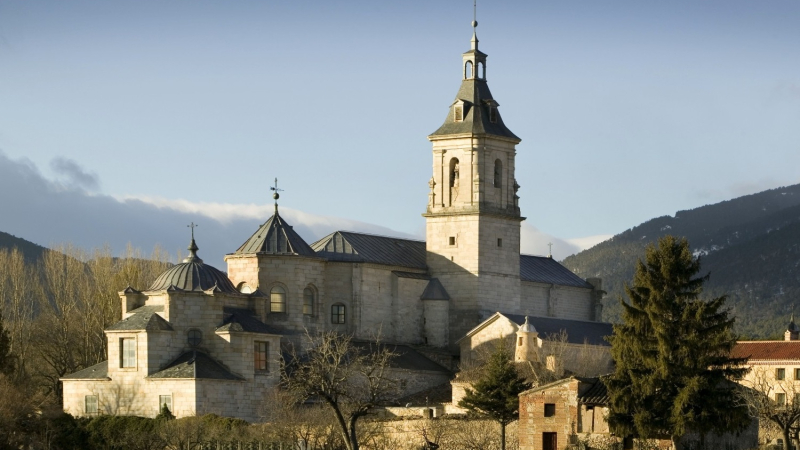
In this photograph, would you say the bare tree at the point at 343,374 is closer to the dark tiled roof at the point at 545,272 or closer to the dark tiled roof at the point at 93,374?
the dark tiled roof at the point at 93,374

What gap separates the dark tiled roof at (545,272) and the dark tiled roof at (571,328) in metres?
5.93

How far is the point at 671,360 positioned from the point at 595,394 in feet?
14.7

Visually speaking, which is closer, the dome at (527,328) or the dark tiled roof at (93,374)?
the dark tiled roof at (93,374)

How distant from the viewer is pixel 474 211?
86500mm

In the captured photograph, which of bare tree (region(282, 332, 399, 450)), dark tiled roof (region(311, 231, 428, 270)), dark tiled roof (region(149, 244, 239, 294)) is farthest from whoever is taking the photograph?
dark tiled roof (region(311, 231, 428, 270))

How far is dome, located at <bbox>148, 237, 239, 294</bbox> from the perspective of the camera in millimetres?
74062

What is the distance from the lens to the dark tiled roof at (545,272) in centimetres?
9262

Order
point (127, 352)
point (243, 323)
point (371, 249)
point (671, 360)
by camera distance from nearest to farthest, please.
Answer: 1. point (671, 360)
2. point (127, 352)
3. point (243, 323)
4. point (371, 249)

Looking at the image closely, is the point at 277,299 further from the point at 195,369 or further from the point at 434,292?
the point at 434,292

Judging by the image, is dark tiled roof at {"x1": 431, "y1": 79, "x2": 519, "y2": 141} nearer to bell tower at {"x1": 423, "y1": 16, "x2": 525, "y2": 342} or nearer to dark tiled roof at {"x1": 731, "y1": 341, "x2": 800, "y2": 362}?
bell tower at {"x1": 423, "y1": 16, "x2": 525, "y2": 342}

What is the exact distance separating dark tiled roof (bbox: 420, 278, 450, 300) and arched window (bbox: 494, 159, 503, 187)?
631 cm

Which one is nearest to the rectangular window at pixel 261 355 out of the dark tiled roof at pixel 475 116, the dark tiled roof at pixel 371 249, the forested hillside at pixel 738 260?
the dark tiled roof at pixel 371 249

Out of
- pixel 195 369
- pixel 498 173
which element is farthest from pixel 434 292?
pixel 195 369

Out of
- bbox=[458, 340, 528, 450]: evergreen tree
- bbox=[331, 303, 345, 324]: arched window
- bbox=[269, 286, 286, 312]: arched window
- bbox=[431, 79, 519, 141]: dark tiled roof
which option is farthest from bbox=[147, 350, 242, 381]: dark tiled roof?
bbox=[431, 79, 519, 141]: dark tiled roof
